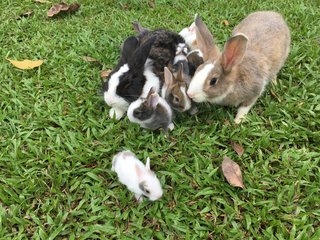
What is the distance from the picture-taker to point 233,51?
360 cm

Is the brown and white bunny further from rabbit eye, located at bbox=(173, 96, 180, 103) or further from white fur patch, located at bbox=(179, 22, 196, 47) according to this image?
white fur patch, located at bbox=(179, 22, 196, 47)

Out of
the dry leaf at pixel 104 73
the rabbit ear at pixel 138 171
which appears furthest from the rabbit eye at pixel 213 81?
the dry leaf at pixel 104 73

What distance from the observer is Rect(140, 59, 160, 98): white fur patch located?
4023 millimetres

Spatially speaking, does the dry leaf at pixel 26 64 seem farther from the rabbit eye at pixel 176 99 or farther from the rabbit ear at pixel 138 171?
the rabbit ear at pixel 138 171

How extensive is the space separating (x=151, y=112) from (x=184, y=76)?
0.56 meters

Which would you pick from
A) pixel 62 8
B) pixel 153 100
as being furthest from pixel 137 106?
pixel 62 8

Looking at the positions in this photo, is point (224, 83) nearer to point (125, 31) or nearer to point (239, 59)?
point (239, 59)

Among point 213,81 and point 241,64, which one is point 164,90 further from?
point 241,64

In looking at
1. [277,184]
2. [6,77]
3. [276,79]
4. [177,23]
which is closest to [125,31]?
[177,23]

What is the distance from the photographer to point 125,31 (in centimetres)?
563

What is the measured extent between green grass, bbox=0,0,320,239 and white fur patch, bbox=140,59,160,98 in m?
0.37

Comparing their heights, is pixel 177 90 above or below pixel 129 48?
below

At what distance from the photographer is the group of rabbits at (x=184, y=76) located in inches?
142

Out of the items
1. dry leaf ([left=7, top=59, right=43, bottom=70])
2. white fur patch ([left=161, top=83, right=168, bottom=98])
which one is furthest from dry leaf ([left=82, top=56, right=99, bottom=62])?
white fur patch ([left=161, top=83, right=168, bottom=98])
